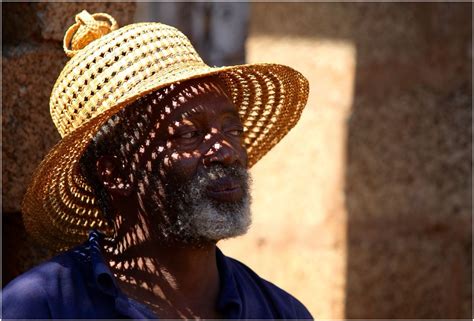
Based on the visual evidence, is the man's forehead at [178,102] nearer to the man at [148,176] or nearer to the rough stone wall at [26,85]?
the man at [148,176]

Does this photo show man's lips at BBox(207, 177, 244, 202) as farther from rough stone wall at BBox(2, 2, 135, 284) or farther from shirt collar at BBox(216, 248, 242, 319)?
rough stone wall at BBox(2, 2, 135, 284)

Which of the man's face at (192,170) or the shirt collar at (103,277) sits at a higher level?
the man's face at (192,170)

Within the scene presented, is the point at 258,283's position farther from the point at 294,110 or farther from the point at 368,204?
the point at 368,204

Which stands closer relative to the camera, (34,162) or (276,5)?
(34,162)

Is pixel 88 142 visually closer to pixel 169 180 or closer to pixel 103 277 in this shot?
pixel 169 180

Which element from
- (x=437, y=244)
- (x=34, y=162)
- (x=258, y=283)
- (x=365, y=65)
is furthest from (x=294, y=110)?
(x=437, y=244)

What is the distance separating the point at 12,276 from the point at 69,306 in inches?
34.3

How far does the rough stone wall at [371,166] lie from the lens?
480cm

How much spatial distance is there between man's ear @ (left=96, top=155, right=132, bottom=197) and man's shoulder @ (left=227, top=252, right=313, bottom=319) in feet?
1.38

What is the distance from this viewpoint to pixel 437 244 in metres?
5.08

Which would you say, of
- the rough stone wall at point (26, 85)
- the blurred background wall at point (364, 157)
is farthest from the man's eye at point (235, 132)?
the blurred background wall at point (364, 157)

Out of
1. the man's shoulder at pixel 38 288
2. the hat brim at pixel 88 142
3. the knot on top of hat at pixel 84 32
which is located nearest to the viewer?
the man's shoulder at pixel 38 288

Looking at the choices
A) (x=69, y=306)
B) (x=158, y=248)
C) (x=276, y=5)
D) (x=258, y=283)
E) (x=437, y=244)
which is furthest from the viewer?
(x=437, y=244)

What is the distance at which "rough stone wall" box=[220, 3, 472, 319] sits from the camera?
15.7 feet
